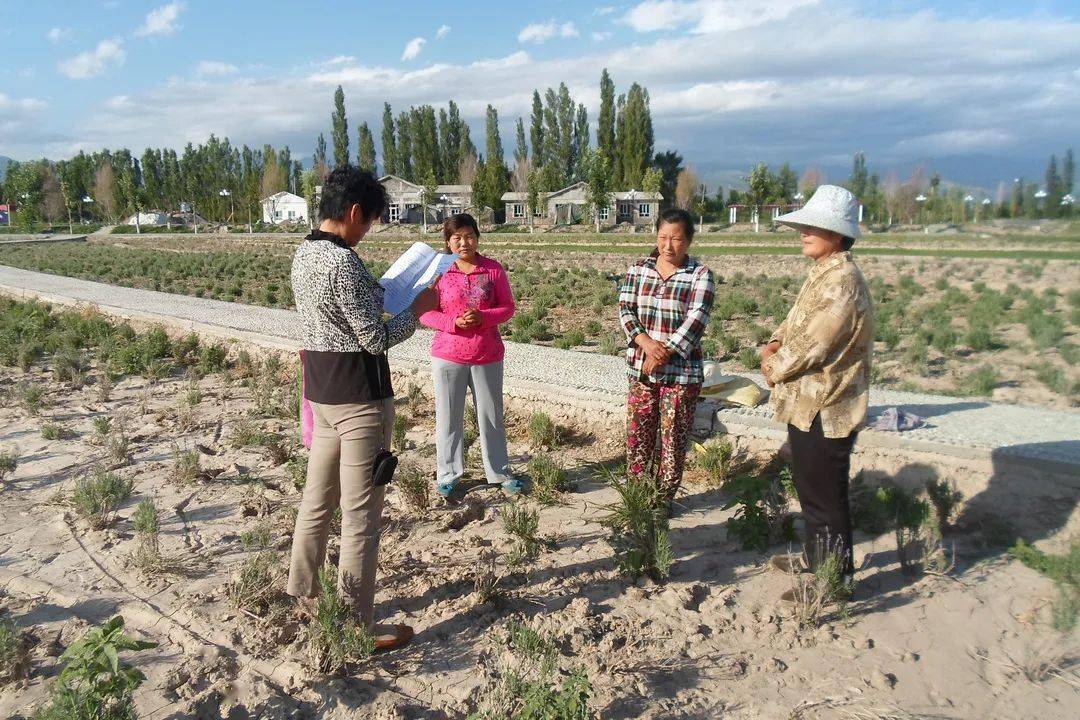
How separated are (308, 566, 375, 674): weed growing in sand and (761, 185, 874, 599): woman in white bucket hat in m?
1.94

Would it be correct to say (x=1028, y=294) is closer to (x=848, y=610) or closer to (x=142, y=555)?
Answer: (x=848, y=610)

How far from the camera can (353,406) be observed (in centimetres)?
297

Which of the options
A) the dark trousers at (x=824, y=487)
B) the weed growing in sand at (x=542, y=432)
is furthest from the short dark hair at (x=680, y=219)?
the weed growing in sand at (x=542, y=432)

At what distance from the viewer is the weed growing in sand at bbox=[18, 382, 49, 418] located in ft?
22.0

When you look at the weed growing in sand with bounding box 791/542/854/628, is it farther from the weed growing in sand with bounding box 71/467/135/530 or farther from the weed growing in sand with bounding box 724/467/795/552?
the weed growing in sand with bounding box 71/467/135/530

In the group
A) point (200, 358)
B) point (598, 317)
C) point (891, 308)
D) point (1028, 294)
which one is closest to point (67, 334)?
point (200, 358)

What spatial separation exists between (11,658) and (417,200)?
60.8 metres

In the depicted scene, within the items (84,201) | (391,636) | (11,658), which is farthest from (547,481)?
(84,201)

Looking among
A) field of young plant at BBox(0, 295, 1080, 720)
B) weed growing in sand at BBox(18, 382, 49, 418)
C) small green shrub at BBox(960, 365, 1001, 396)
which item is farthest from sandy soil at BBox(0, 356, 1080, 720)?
small green shrub at BBox(960, 365, 1001, 396)

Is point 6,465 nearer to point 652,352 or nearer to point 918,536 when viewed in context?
point 652,352

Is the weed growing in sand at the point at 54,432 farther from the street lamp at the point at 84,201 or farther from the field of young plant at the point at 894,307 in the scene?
the street lamp at the point at 84,201

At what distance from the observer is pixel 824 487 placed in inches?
135

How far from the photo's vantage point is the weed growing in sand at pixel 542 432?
5645 mm

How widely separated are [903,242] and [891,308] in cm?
1732
